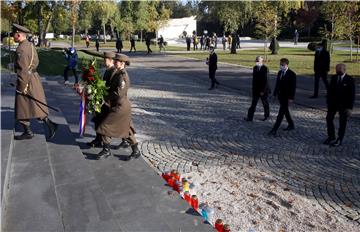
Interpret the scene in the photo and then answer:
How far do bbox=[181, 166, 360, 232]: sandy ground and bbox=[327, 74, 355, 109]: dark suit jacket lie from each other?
8.55 feet

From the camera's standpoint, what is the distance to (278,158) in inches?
301

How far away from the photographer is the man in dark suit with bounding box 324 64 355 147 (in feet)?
27.2

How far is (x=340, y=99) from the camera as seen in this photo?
8.40 metres

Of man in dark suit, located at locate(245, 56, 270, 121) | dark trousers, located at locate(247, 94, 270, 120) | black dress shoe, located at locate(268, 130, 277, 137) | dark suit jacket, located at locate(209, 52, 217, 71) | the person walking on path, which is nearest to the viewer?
the person walking on path

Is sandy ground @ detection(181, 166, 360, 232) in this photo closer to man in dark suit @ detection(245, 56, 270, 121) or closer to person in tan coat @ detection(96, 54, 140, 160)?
person in tan coat @ detection(96, 54, 140, 160)

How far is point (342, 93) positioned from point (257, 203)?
378 centimetres

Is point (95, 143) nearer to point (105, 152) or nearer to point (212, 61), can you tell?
point (105, 152)

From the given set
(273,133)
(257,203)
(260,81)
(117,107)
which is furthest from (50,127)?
(260,81)

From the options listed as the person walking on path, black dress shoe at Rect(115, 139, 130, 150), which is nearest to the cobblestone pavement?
black dress shoe at Rect(115, 139, 130, 150)

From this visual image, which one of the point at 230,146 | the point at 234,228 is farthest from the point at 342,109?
the point at 234,228

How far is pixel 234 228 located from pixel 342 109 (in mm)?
4480

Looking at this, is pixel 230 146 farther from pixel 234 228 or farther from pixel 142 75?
pixel 142 75

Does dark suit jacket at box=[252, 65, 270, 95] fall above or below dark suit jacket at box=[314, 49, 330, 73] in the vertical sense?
below

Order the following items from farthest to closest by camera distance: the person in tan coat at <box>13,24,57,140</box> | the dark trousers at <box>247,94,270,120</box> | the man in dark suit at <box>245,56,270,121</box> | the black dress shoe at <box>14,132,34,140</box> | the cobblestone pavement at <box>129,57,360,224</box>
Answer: the dark trousers at <box>247,94,270,120</box>
the man in dark suit at <box>245,56,270,121</box>
the black dress shoe at <box>14,132,34,140</box>
the person in tan coat at <box>13,24,57,140</box>
the cobblestone pavement at <box>129,57,360,224</box>
